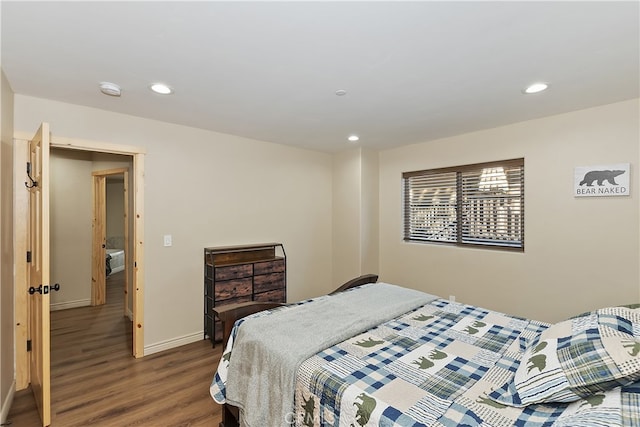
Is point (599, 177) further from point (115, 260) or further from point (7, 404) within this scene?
point (115, 260)

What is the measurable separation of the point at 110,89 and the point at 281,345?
2.28 meters

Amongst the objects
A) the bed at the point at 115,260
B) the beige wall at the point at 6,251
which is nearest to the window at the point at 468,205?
the beige wall at the point at 6,251

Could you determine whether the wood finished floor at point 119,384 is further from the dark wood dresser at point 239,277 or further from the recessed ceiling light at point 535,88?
the recessed ceiling light at point 535,88

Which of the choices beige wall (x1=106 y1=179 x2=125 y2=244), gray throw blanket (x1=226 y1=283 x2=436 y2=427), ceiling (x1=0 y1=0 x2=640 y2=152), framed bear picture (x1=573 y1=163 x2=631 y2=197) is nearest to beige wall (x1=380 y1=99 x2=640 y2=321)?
framed bear picture (x1=573 y1=163 x2=631 y2=197)

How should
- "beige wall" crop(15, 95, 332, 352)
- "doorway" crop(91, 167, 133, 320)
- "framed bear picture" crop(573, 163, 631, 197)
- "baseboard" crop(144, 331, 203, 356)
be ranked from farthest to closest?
"doorway" crop(91, 167, 133, 320) < "baseboard" crop(144, 331, 203, 356) < "beige wall" crop(15, 95, 332, 352) < "framed bear picture" crop(573, 163, 631, 197)

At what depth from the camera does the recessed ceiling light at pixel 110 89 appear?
2.22 metres

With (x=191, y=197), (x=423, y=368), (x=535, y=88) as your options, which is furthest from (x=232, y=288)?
(x=535, y=88)

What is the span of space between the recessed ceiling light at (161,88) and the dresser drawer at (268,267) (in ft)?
6.75

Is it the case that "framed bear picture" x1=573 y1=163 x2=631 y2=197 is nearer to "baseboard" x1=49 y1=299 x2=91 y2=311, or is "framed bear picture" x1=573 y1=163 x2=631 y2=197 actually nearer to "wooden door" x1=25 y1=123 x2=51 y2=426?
"wooden door" x1=25 y1=123 x2=51 y2=426

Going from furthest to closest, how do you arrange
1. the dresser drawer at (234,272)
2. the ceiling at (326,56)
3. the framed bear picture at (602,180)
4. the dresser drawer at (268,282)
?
the dresser drawer at (268,282)
the dresser drawer at (234,272)
the framed bear picture at (602,180)
the ceiling at (326,56)

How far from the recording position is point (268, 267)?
3.72 meters

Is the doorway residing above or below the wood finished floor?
above

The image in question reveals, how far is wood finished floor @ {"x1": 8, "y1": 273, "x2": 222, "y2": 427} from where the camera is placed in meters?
2.12

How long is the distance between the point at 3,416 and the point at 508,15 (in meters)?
3.99
